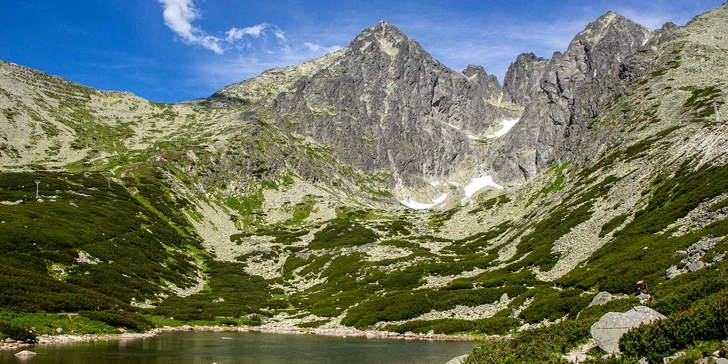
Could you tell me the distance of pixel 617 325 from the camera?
2147cm

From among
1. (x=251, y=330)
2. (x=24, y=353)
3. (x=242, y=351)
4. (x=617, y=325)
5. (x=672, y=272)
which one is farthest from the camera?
(x=251, y=330)

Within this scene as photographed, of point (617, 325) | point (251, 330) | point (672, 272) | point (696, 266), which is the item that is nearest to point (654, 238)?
point (672, 272)

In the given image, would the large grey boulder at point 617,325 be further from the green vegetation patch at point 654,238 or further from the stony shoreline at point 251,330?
the green vegetation patch at point 654,238

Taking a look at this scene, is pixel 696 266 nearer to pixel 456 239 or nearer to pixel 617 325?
pixel 617 325

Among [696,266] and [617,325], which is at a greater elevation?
[696,266]

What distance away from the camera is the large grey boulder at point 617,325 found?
20.9 metres

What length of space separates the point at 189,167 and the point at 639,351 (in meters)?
Answer: 197

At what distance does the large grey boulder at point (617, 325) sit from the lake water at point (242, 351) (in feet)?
57.6

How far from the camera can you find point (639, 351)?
18.2m

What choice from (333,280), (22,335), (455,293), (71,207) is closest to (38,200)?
(71,207)

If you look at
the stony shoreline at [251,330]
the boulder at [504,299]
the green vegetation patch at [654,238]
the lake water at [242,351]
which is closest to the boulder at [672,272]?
the green vegetation patch at [654,238]

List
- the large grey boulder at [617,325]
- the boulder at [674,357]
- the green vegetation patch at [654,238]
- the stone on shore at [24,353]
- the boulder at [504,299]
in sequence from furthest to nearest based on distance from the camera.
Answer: the boulder at [504,299]
the green vegetation patch at [654,238]
the stone on shore at [24,353]
the large grey boulder at [617,325]
the boulder at [674,357]

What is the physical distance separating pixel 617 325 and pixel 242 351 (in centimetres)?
3341

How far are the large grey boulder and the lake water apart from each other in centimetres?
1755
